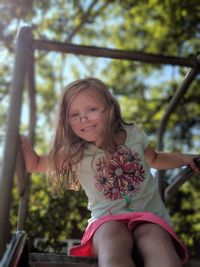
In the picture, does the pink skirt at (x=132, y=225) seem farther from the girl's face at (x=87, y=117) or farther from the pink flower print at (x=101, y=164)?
the girl's face at (x=87, y=117)

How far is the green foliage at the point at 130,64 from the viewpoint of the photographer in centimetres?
663

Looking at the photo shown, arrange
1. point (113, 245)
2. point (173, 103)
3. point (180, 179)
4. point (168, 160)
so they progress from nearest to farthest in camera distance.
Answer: point (113, 245) < point (168, 160) < point (180, 179) < point (173, 103)

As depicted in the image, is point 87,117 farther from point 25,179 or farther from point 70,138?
point 25,179

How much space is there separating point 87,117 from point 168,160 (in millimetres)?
401

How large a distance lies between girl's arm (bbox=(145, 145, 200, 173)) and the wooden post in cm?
82

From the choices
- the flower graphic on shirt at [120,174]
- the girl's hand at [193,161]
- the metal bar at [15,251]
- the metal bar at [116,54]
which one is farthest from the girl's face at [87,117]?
the metal bar at [15,251]

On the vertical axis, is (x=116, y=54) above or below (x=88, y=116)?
above

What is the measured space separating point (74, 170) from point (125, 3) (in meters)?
6.86

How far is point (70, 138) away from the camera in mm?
1881

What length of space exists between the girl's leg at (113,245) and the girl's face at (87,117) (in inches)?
16.4

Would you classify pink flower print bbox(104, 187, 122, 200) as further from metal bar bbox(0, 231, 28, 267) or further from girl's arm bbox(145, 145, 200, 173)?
metal bar bbox(0, 231, 28, 267)

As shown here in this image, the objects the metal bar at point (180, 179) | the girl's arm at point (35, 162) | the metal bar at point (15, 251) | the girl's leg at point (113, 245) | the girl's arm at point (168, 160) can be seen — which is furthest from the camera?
the metal bar at point (180, 179)

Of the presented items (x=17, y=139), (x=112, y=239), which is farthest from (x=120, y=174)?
(x=17, y=139)

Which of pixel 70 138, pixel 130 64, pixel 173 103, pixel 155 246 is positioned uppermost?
pixel 130 64
